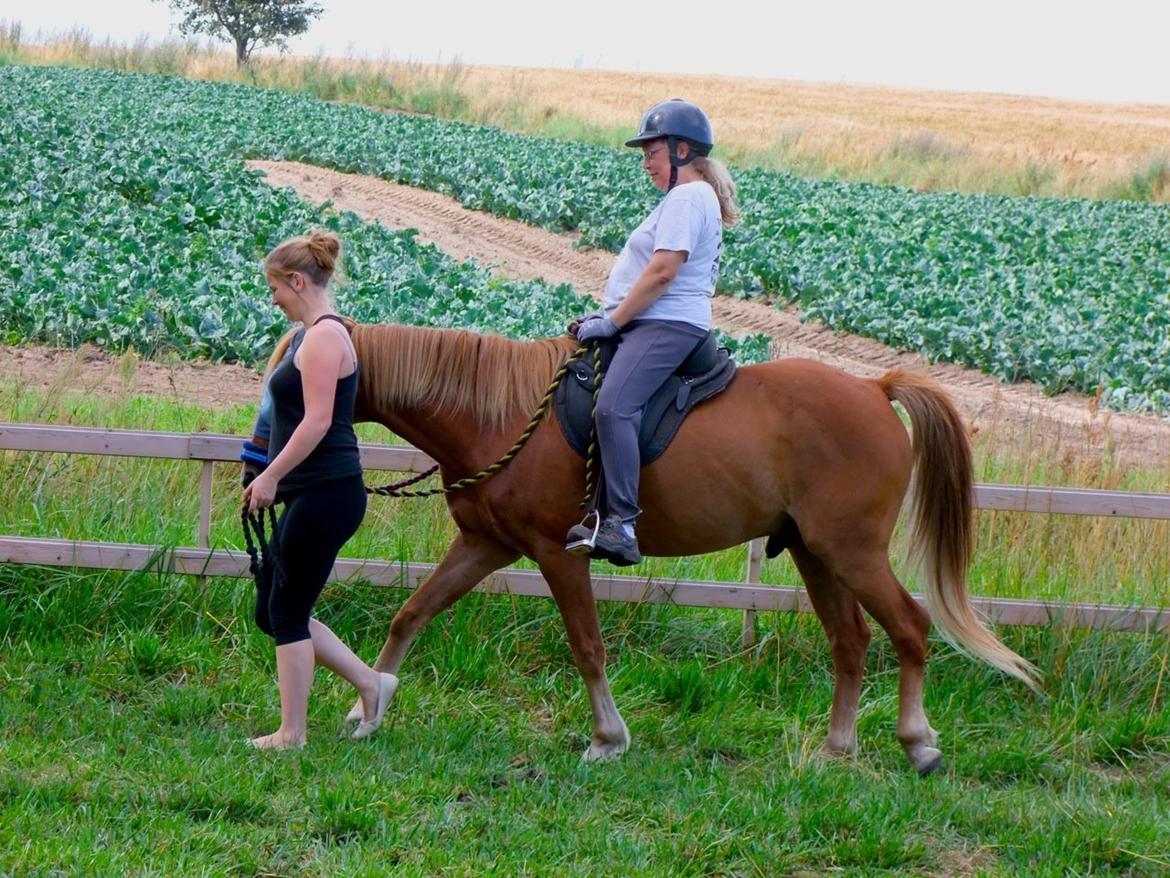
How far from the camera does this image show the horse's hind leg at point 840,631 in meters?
5.72

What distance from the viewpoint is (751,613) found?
6.55 m

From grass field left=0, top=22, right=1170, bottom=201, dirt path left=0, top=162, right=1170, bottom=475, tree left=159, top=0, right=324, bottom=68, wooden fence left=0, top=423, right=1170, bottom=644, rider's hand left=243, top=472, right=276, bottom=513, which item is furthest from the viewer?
tree left=159, top=0, right=324, bottom=68

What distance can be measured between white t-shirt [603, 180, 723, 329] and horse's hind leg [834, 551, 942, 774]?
48.2 inches

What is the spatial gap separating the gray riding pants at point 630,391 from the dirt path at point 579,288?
2924mm

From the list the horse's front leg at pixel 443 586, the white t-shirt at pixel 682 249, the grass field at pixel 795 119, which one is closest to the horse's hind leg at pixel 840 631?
the white t-shirt at pixel 682 249

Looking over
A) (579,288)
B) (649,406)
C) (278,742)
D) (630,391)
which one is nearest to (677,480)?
(649,406)

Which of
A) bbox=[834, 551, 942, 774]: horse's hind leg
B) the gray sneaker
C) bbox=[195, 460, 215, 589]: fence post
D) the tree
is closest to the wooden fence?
bbox=[195, 460, 215, 589]: fence post

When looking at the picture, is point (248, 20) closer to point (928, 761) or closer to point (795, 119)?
point (795, 119)

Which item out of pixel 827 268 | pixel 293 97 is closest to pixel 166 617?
pixel 827 268

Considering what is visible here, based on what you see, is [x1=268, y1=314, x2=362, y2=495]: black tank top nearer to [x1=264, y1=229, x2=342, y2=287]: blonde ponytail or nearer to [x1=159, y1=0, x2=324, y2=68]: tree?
[x1=264, y1=229, x2=342, y2=287]: blonde ponytail

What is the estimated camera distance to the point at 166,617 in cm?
638

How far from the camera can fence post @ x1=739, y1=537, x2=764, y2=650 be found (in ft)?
21.4

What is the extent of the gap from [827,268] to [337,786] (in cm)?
1621

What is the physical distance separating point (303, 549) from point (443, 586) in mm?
844
